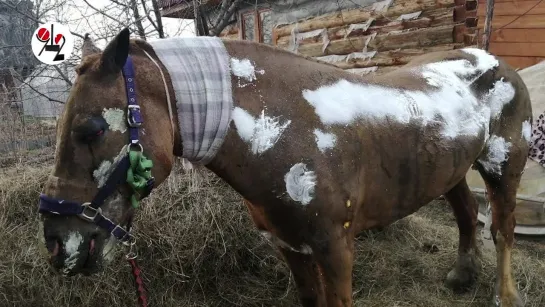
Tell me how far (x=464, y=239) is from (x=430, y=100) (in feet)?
5.21

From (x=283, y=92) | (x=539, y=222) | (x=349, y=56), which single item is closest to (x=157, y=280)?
(x=283, y=92)

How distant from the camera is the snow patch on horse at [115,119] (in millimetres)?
1437

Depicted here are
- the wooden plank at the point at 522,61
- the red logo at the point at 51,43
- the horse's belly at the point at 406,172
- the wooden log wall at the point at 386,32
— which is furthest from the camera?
the wooden plank at the point at 522,61

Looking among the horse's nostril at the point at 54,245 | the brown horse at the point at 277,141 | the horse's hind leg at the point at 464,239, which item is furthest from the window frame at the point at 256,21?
the horse's nostril at the point at 54,245

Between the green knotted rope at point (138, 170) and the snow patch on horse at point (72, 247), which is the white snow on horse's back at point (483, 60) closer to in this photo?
the green knotted rope at point (138, 170)

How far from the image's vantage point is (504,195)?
2.89 metres

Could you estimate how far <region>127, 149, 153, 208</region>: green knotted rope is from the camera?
1.44 m

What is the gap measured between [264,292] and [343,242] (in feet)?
4.77

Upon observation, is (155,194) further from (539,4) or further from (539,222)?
(539,4)

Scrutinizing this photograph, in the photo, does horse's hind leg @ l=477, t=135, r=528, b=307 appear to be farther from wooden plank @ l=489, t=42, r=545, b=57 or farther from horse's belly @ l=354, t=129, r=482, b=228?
wooden plank @ l=489, t=42, r=545, b=57

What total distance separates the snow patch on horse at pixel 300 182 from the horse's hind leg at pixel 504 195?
5.22ft

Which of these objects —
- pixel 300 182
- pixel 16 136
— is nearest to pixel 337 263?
pixel 300 182

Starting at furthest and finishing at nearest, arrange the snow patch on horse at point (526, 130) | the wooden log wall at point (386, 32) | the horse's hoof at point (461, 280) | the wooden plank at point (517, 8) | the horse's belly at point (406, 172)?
the wooden plank at point (517, 8), the wooden log wall at point (386, 32), the horse's hoof at point (461, 280), the snow patch on horse at point (526, 130), the horse's belly at point (406, 172)

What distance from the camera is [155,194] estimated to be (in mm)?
3254
